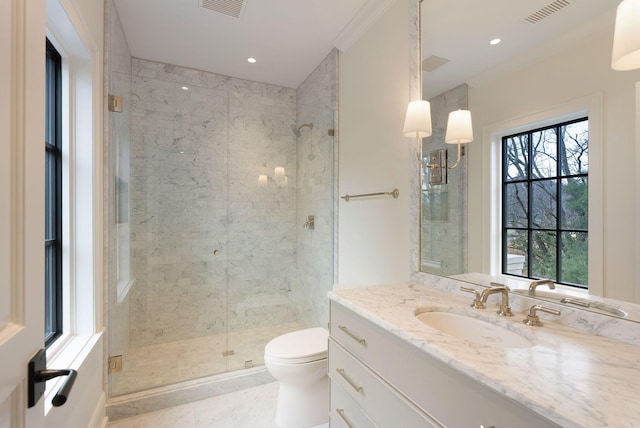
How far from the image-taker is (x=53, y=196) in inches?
57.0

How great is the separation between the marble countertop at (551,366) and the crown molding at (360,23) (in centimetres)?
180

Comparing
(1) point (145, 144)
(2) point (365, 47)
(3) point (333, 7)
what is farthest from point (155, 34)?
(2) point (365, 47)

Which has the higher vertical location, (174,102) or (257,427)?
(174,102)

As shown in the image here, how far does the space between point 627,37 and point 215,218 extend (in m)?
2.80

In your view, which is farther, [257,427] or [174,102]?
[174,102]

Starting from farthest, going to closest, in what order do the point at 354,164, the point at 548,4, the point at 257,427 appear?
the point at 354,164 < the point at 257,427 < the point at 548,4

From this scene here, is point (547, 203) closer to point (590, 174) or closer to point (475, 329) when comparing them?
point (590, 174)

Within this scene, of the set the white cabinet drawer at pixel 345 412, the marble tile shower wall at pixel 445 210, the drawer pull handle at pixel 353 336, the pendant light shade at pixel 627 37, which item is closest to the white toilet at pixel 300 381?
the white cabinet drawer at pixel 345 412

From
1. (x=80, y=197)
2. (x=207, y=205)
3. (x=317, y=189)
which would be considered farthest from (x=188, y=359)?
(x=317, y=189)

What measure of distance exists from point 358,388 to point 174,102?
106 inches

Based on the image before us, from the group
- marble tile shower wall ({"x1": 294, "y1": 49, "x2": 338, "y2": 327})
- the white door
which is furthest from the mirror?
the white door

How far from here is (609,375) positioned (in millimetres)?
692

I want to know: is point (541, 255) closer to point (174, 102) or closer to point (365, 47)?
point (365, 47)

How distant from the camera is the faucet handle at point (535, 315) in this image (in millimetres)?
999
